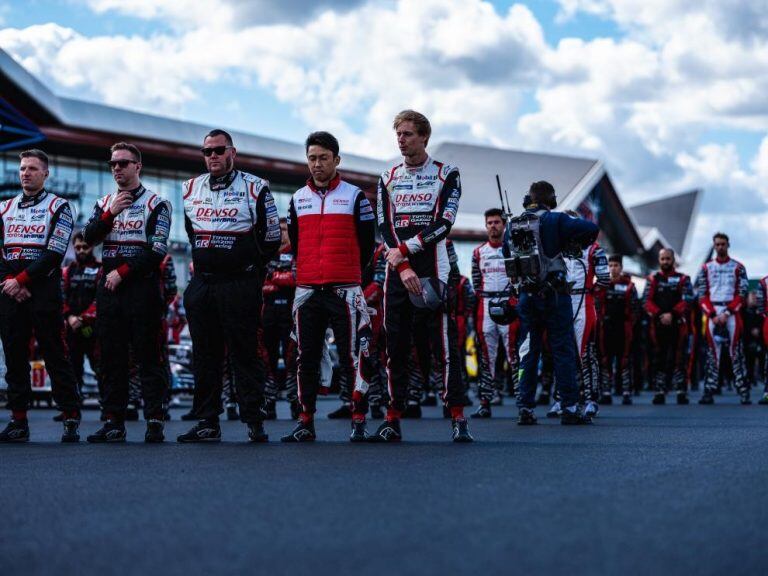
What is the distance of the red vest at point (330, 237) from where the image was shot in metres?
7.74

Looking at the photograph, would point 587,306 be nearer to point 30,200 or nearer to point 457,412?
point 457,412

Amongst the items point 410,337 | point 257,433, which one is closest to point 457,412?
point 410,337

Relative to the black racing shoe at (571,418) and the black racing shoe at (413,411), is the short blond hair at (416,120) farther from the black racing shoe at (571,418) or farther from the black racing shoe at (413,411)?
the black racing shoe at (413,411)

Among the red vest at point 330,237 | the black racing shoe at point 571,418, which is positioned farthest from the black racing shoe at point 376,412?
the red vest at point 330,237

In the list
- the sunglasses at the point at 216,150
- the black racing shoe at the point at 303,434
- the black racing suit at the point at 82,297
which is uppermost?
the sunglasses at the point at 216,150

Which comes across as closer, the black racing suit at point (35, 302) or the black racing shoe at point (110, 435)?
the black racing shoe at point (110, 435)

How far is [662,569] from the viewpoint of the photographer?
3160mm

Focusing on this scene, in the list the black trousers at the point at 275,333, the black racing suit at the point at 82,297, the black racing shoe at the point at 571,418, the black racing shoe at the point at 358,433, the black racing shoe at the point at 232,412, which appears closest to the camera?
the black racing shoe at the point at 358,433

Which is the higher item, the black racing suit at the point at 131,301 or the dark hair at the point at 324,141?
the dark hair at the point at 324,141

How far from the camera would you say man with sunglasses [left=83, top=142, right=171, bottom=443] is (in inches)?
319

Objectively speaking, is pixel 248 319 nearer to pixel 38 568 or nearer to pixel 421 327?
pixel 421 327

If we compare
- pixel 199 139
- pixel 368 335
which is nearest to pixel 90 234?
pixel 368 335

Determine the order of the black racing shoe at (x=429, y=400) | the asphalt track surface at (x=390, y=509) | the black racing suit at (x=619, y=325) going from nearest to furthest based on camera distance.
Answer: the asphalt track surface at (x=390, y=509) → the black racing suit at (x=619, y=325) → the black racing shoe at (x=429, y=400)

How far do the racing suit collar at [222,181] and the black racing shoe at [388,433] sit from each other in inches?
Result: 75.2
